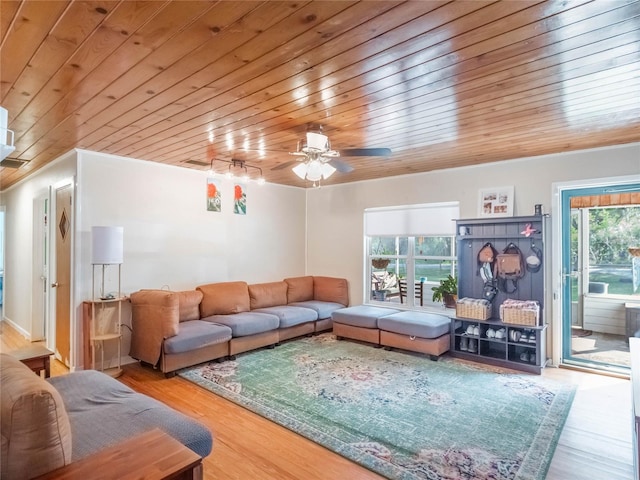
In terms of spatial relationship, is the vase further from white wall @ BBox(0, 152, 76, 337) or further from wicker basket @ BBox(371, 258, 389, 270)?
white wall @ BBox(0, 152, 76, 337)

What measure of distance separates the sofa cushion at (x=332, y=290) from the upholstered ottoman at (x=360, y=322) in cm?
64

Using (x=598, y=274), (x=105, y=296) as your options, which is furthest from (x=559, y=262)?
(x=105, y=296)

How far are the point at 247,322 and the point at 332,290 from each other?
197cm

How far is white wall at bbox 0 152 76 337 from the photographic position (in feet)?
16.9

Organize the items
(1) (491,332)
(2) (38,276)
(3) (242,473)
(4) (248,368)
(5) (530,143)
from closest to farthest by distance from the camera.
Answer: (3) (242,473) < (5) (530,143) < (4) (248,368) < (1) (491,332) < (2) (38,276)

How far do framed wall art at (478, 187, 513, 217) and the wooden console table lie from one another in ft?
14.4

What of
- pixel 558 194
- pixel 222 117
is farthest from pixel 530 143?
pixel 222 117

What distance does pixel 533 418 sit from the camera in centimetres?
295

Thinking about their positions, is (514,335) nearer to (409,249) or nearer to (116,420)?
(409,249)

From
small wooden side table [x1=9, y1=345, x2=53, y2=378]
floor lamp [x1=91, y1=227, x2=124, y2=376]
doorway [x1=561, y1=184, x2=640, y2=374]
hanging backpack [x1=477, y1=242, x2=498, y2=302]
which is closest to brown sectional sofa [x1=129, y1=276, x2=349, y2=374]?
floor lamp [x1=91, y1=227, x2=124, y2=376]

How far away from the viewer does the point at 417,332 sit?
14.8ft

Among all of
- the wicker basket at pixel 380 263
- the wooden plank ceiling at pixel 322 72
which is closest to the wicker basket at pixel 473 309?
the wicker basket at pixel 380 263

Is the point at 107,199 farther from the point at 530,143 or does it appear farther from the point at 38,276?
the point at 530,143

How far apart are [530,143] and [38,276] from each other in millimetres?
6698
